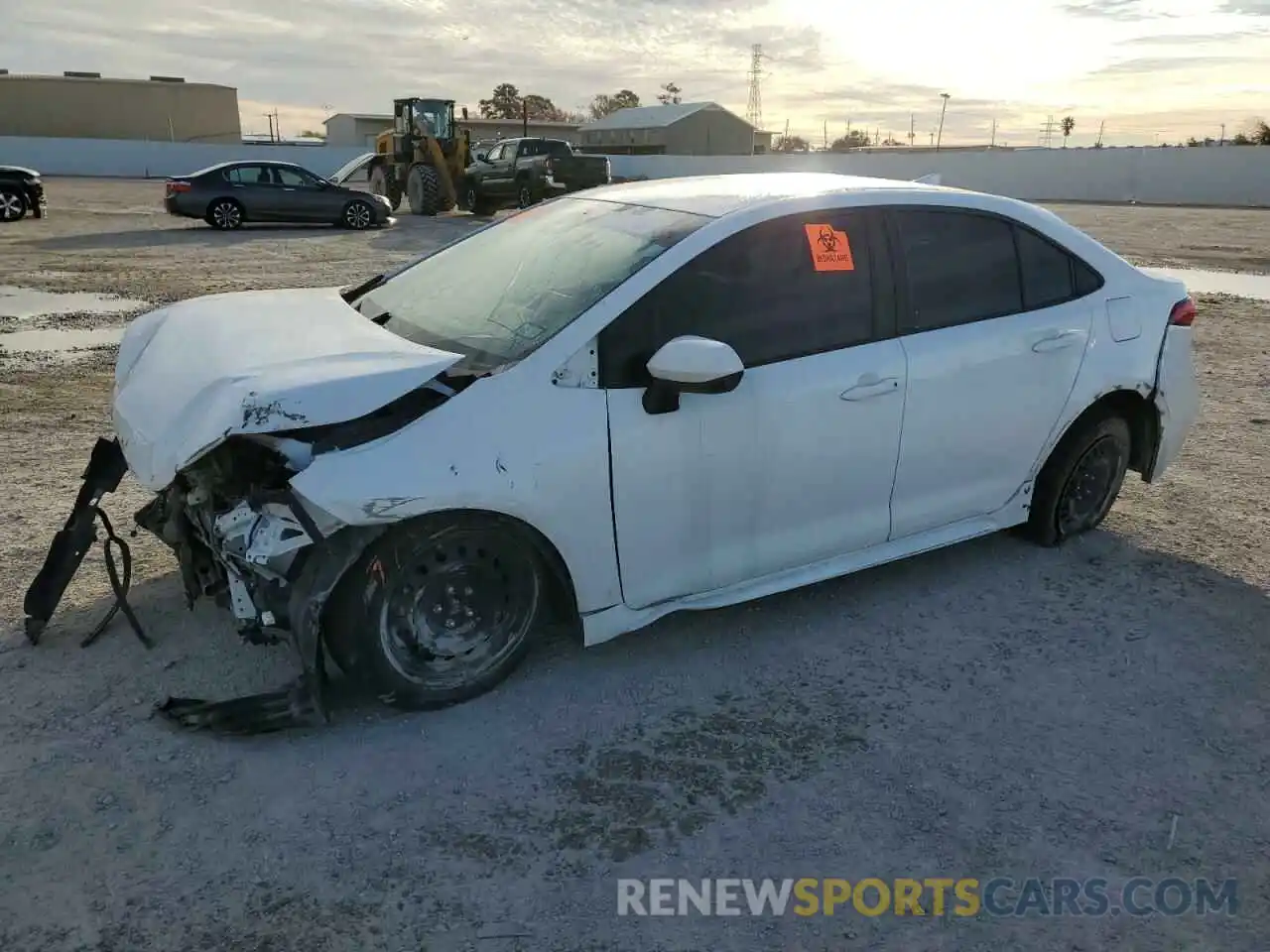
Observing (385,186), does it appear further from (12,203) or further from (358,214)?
(12,203)

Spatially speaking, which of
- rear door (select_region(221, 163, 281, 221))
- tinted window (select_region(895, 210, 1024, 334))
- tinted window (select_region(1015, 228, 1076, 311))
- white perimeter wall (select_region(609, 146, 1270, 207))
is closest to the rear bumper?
tinted window (select_region(1015, 228, 1076, 311))

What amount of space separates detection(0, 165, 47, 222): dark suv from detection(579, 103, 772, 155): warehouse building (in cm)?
5432

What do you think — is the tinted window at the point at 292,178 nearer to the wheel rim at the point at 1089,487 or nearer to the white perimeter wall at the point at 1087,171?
the wheel rim at the point at 1089,487

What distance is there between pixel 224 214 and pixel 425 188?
5283 millimetres

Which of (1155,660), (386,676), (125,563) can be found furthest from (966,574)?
(125,563)

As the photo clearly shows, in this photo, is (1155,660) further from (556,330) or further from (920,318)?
(556,330)

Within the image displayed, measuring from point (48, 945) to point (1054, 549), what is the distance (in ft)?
13.5

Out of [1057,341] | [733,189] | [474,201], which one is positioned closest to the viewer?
[733,189]

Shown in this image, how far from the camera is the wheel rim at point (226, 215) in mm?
19906

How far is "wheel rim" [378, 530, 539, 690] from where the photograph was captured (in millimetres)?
2975

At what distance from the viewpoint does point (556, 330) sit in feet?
10.3

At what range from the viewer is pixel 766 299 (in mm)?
3443

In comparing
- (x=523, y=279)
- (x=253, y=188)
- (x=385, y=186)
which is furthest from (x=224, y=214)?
(x=523, y=279)

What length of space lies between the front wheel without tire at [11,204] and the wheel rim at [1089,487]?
2189 cm
